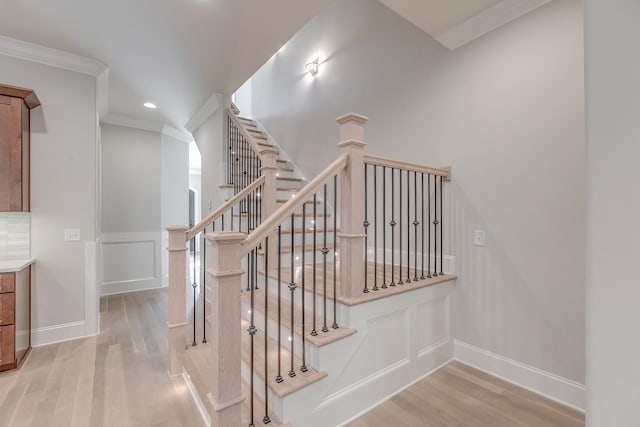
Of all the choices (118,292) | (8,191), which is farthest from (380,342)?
(118,292)

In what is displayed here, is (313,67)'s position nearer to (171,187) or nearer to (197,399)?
(171,187)

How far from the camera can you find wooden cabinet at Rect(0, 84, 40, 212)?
2.44m

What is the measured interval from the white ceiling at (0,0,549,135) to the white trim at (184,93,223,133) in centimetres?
41

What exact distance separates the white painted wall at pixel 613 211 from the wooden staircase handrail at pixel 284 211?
4.00ft

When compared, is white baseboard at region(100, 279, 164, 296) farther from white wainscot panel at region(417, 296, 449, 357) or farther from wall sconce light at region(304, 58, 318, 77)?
white wainscot panel at region(417, 296, 449, 357)

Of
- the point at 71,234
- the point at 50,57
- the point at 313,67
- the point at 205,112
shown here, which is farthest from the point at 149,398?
the point at 313,67

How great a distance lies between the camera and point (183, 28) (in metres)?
2.53

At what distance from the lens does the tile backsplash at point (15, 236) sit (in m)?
2.66

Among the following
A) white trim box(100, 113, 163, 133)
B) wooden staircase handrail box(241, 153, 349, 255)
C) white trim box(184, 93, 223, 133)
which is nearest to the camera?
wooden staircase handrail box(241, 153, 349, 255)

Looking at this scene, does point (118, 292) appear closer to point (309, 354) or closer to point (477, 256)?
point (309, 354)

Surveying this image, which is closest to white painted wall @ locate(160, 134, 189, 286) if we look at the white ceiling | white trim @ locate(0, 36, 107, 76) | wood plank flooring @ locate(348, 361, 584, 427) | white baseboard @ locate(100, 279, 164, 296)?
white baseboard @ locate(100, 279, 164, 296)

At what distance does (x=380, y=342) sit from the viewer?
1938mm

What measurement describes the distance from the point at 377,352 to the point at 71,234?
3.22m

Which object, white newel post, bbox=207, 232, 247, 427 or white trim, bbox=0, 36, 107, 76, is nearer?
white newel post, bbox=207, 232, 247, 427
